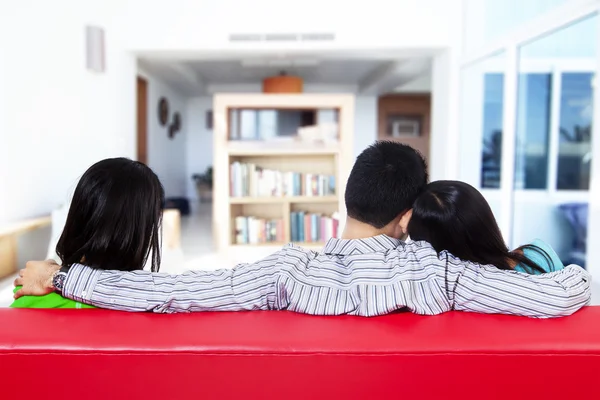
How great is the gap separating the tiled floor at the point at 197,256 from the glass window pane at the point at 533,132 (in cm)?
164

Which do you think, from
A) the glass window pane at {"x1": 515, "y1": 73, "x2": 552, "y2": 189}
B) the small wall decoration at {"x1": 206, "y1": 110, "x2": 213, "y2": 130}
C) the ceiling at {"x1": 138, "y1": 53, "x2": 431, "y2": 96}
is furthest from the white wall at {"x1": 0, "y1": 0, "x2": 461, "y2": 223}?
the small wall decoration at {"x1": 206, "y1": 110, "x2": 213, "y2": 130}

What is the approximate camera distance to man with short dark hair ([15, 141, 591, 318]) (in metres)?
0.91

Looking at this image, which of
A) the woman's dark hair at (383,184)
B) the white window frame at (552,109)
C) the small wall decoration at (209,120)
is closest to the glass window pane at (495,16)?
the white window frame at (552,109)

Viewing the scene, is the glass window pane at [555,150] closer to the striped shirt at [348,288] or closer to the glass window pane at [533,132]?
A: the glass window pane at [533,132]

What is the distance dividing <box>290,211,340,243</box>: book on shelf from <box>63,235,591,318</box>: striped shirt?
3.73 meters

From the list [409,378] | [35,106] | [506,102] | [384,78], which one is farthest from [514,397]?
[384,78]

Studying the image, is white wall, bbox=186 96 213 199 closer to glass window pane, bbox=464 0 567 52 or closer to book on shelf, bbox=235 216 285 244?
book on shelf, bbox=235 216 285 244

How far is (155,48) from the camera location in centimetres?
459

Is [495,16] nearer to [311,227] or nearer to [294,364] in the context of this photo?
[311,227]

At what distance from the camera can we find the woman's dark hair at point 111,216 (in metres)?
1.06

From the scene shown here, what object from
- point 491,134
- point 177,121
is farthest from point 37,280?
point 177,121

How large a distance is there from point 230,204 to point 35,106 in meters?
1.81

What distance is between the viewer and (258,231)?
4.77 meters

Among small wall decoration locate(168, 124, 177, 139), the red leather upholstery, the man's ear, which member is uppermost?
small wall decoration locate(168, 124, 177, 139)
